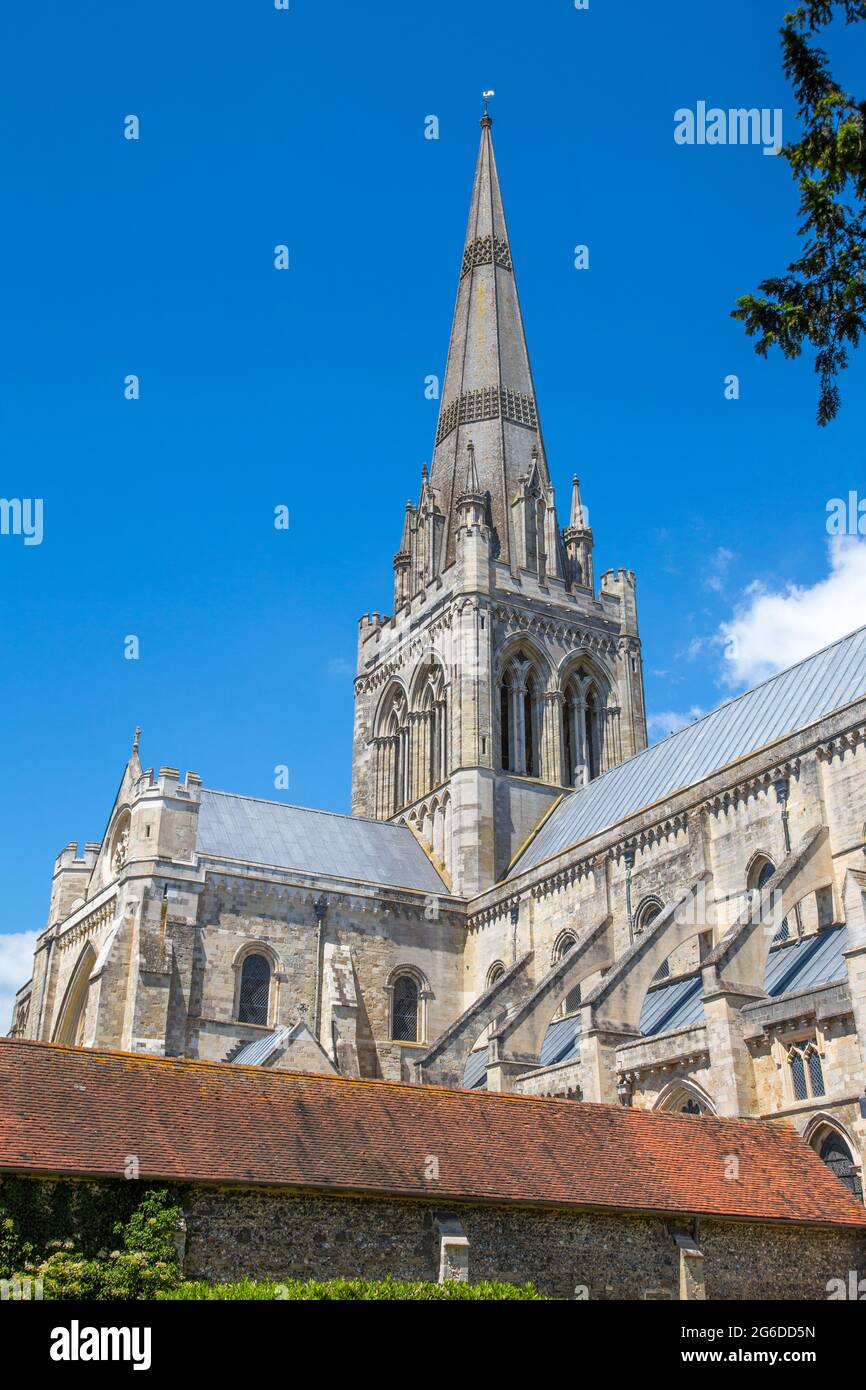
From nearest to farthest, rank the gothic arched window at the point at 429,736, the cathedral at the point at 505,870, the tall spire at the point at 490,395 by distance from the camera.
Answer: the cathedral at the point at 505,870
the gothic arched window at the point at 429,736
the tall spire at the point at 490,395

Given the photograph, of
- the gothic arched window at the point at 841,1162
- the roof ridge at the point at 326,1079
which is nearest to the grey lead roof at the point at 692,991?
the gothic arched window at the point at 841,1162

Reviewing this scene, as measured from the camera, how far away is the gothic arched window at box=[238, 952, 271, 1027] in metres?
35.7

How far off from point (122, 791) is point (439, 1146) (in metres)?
22.3

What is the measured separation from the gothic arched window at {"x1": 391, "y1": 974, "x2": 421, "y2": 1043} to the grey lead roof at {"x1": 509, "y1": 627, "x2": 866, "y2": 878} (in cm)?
432

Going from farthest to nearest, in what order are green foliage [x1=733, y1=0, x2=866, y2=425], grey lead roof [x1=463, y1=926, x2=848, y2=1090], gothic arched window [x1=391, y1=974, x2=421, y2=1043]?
gothic arched window [x1=391, y1=974, x2=421, y2=1043] < grey lead roof [x1=463, y1=926, x2=848, y2=1090] < green foliage [x1=733, y1=0, x2=866, y2=425]

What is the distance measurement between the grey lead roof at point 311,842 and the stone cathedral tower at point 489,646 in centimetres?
123

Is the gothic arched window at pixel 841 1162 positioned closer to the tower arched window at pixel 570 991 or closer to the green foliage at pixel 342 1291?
the green foliage at pixel 342 1291

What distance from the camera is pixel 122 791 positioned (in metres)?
38.9

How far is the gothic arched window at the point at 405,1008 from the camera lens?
38.2 metres

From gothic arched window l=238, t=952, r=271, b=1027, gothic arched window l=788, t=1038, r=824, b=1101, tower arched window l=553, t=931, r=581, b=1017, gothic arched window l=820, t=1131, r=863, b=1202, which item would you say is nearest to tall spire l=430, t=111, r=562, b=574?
tower arched window l=553, t=931, r=581, b=1017

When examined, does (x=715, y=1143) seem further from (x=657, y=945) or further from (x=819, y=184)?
(x=819, y=184)

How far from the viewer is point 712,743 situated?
35781mm

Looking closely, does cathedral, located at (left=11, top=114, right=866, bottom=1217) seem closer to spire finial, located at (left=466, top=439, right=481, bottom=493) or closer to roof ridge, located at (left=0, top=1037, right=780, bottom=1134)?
spire finial, located at (left=466, top=439, right=481, bottom=493)

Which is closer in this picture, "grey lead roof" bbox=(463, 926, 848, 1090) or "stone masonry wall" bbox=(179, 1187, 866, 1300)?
"stone masonry wall" bbox=(179, 1187, 866, 1300)
